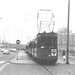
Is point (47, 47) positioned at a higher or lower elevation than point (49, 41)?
lower

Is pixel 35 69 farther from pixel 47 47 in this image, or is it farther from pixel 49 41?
pixel 49 41

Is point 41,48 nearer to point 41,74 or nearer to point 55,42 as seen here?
point 55,42

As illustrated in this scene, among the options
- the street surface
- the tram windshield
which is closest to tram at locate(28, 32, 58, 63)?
the tram windshield

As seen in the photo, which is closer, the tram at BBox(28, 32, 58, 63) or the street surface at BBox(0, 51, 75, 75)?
the street surface at BBox(0, 51, 75, 75)

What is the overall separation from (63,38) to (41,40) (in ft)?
180

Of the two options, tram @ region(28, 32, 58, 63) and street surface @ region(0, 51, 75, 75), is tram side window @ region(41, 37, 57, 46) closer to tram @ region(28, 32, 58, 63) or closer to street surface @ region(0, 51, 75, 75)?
tram @ region(28, 32, 58, 63)

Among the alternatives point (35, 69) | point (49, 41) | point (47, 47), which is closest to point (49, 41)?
point (49, 41)

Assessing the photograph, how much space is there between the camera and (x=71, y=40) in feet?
230

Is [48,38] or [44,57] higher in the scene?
[48,38]

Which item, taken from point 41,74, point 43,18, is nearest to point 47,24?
point 43,18

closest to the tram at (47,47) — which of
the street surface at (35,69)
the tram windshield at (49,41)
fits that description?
the tram windshield at (49,41)

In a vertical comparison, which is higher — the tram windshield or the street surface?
the tram windshield

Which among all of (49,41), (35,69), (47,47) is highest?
(49,41)

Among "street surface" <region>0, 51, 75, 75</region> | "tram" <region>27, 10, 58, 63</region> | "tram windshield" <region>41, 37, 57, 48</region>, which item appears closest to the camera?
"street surface" <region>0, 51, 75, 75</region>
